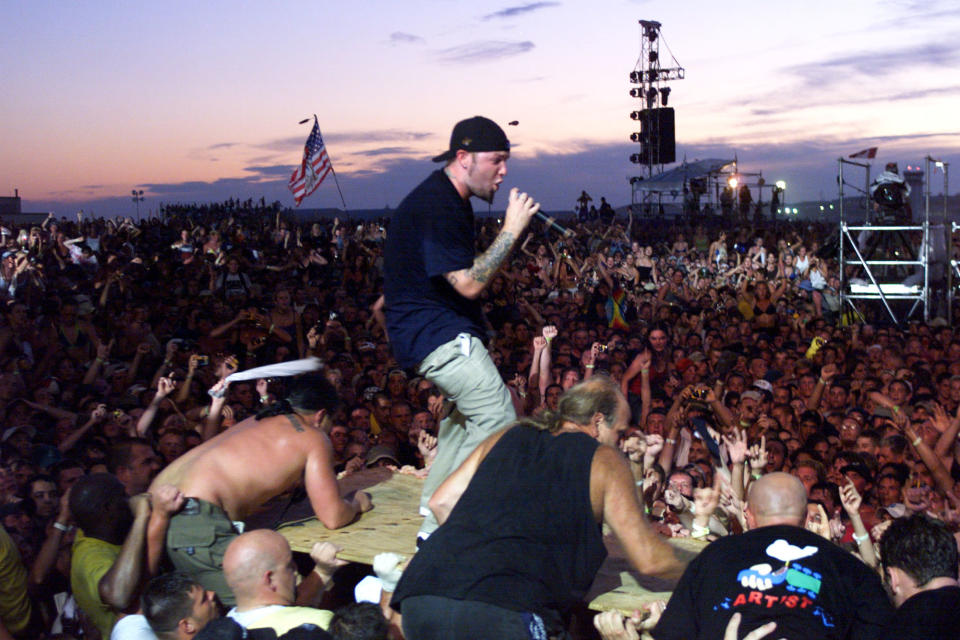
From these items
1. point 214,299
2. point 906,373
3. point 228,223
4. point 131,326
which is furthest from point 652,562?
point 228,223

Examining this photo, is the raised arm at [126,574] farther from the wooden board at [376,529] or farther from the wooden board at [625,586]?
the wooden board at [625,586]

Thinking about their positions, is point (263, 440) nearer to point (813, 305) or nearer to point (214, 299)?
point (214, 299)

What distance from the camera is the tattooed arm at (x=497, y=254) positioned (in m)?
3.35

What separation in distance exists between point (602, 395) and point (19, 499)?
3270mm

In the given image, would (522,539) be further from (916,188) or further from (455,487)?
(916,188)

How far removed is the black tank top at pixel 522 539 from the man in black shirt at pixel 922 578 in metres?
0.96

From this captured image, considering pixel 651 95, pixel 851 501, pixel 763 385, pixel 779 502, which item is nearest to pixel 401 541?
pixel 779 502

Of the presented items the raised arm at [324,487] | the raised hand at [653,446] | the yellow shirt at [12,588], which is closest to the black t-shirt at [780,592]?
the raised arm at [324,487]

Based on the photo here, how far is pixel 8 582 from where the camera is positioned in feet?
12.7

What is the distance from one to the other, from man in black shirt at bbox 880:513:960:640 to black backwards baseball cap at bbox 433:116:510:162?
194cm

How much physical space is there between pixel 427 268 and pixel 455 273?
0.12 m

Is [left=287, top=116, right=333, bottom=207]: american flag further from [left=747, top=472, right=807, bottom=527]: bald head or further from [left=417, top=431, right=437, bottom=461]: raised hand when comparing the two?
[left=747, top=472, right=807, bottom=527]: bald head

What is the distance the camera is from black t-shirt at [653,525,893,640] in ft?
8.68

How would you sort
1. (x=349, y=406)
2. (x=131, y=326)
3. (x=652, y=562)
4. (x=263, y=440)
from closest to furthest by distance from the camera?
(x=652, y=562) < (x=263, y=440) < (x=349, y=406) < (x=131, y=326)
